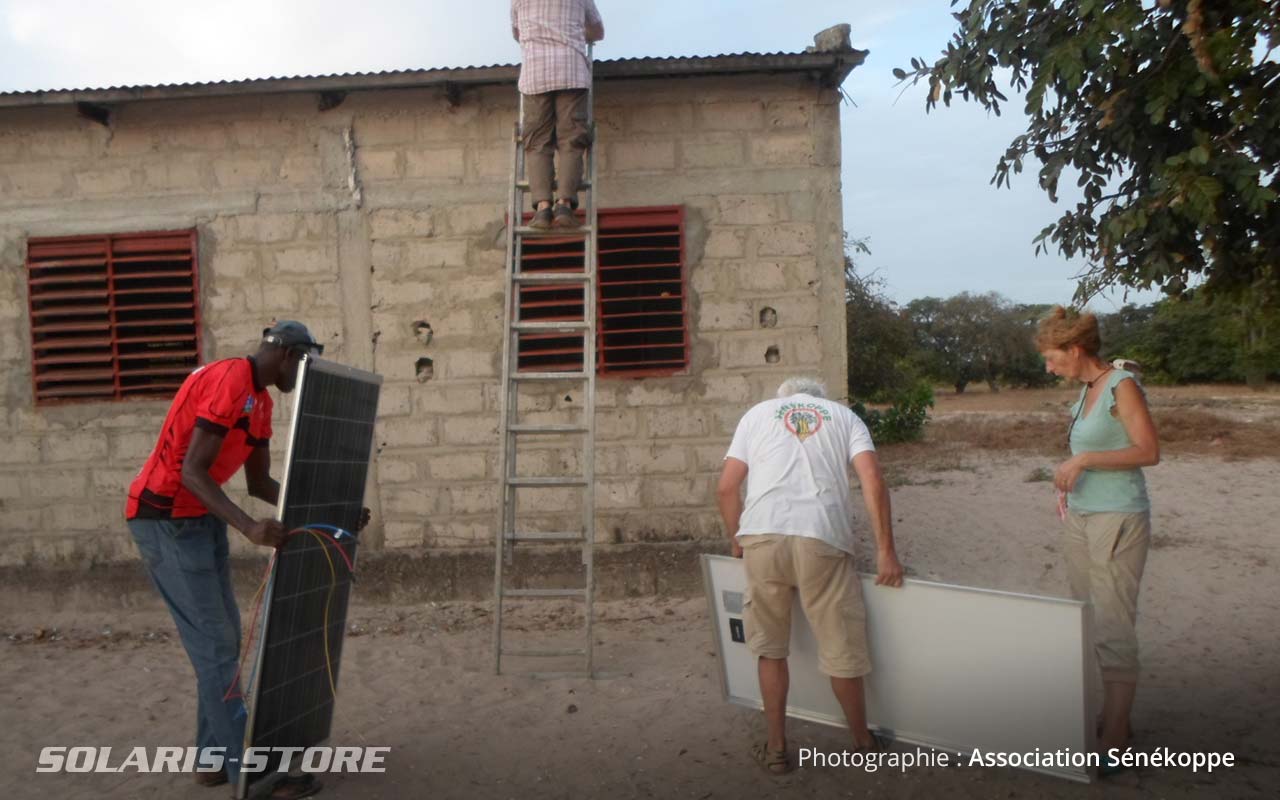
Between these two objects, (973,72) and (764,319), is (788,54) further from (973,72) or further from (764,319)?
(973,72)

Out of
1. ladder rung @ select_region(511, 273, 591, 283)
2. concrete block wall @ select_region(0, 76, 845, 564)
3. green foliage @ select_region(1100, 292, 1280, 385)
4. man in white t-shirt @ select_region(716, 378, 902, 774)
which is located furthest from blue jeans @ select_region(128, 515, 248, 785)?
green foliage @ select_region(1100, 292, 1280, 385)

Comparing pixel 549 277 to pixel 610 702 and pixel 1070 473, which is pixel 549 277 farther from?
pixel 1070 473

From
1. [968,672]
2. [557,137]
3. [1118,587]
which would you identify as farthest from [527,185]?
[1118,587]

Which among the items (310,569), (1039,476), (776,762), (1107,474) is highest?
(1107,474)

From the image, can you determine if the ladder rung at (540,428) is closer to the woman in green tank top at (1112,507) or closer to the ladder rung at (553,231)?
the ladder rung at (553,231)

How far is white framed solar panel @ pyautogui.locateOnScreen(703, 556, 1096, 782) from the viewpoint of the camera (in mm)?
3582

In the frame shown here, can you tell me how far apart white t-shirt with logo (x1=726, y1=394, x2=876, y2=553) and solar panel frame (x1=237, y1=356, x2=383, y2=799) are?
1550mm

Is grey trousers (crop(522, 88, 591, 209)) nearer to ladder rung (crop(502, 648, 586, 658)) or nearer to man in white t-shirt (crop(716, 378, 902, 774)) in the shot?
man in white t-shirt (crop(716, 378, 902, 774))

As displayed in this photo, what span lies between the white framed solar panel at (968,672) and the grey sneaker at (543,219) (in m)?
2.32

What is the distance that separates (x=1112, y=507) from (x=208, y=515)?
136 inches

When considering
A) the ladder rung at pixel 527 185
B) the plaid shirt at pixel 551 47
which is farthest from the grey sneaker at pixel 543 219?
the plaid shirt at pixel 551 47

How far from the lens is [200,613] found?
3869 millimetres

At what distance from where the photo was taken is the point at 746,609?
4.18 m

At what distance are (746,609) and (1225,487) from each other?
9.31m
